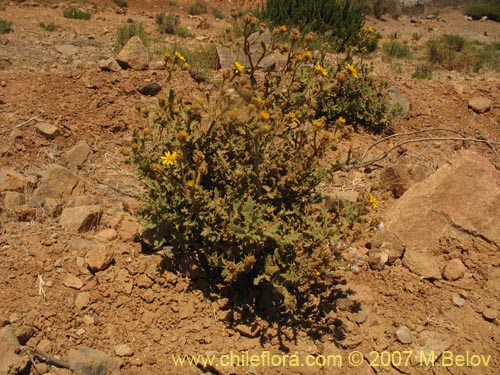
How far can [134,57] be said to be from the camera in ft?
16.7

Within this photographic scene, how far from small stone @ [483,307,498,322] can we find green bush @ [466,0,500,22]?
20786 millimetres

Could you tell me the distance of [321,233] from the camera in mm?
2645

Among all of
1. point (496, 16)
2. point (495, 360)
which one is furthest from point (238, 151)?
point (496, 16)

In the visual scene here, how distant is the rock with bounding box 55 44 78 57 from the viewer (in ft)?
22.6

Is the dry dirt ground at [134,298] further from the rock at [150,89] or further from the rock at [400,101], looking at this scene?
the rock at [400,101]

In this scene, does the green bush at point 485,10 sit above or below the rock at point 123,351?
above

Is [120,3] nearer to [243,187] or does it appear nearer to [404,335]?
[243,187]

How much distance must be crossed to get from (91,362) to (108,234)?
3.10ft

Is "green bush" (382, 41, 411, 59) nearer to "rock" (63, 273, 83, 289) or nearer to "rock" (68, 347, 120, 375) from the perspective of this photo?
"rock" (63, 273, 83, 289)

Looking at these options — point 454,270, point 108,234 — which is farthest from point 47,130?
point 454,270

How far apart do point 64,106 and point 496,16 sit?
68.6 ft

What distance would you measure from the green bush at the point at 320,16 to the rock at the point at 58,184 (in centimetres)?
513

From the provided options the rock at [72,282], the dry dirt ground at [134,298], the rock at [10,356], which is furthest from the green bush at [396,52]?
the rock at [10,356]

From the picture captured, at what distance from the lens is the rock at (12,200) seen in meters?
3.20
